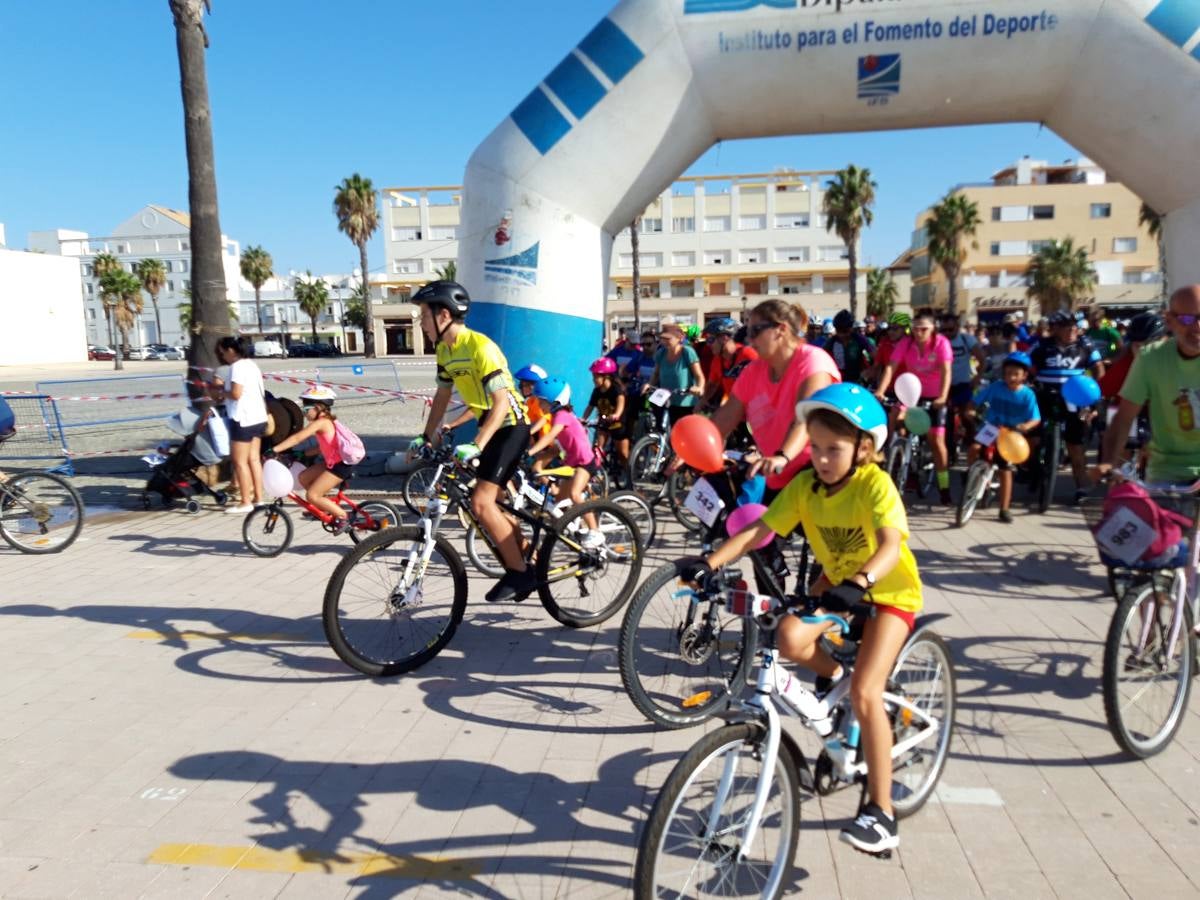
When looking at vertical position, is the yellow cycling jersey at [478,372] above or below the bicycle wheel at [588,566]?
above

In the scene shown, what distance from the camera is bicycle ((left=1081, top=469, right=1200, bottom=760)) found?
358 cm

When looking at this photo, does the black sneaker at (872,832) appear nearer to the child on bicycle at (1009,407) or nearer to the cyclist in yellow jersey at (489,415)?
the cyclist in yellow jersey at (489,415)

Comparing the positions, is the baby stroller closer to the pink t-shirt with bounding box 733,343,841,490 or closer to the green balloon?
the pink t-shirt with bounding box 733,343,841,490

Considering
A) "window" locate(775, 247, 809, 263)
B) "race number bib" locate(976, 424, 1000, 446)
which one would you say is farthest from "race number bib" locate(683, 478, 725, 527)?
"window" locate(775, 247, 809, 263)

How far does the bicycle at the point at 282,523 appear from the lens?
7.37m

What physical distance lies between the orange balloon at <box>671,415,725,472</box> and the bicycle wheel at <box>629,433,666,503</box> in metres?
4.96

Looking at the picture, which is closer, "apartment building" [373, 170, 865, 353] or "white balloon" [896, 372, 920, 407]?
"white balloon" [896, 372, 920, 407]

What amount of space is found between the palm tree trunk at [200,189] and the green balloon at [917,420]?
772cm

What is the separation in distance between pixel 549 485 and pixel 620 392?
3.59m

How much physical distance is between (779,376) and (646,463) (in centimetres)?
511

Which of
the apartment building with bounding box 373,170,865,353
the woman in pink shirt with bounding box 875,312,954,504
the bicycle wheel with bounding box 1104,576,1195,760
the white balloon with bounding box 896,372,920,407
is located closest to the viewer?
the bicycle wheel with bounding box 1104,576,1195,760

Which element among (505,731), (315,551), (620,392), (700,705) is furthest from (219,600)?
(620,392)

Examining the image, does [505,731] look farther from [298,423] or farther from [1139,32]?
[1139,32]

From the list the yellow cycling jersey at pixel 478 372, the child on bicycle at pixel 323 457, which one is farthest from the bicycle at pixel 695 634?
the child on bicycle at pixel 323 457
